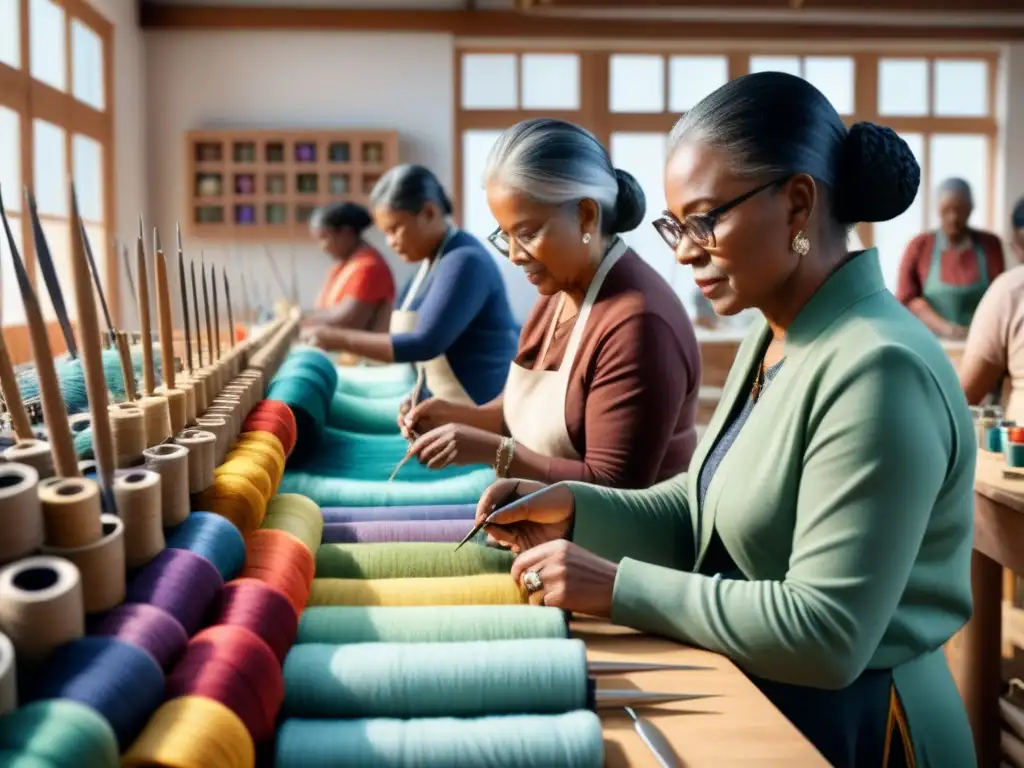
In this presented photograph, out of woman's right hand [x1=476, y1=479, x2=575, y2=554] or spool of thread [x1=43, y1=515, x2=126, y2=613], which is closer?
spool of thread [x1=43, y1=515, x2=126, y2=613]

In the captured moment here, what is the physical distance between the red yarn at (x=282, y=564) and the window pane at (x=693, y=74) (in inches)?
314

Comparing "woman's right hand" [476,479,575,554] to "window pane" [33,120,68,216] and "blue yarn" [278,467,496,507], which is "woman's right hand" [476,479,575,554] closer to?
"blue yarn" [278,467,496,507]

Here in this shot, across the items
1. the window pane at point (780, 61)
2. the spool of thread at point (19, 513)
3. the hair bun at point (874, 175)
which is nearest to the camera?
the spool of thread at point (19, 513)

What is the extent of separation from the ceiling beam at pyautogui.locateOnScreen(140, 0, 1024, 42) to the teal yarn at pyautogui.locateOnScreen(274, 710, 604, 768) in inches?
310

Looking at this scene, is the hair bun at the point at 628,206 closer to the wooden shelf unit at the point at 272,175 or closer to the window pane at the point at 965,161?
the wooden shelf unit at the point at 272,175

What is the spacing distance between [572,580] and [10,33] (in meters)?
5.68

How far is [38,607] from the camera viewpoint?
0.77 metres

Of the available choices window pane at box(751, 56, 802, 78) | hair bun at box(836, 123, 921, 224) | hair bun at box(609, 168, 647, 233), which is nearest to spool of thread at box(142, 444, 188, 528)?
hair bun at box(836, 123, 921, 224)

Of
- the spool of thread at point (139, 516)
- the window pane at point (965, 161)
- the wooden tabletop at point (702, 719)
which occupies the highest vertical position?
the window pane at point (965, 161)

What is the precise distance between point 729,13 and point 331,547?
7.79m

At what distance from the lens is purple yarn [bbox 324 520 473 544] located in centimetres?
154

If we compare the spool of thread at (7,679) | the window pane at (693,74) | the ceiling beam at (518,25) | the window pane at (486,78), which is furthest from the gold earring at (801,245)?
the window pane at (693,74)

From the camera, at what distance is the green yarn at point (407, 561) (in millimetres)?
1396

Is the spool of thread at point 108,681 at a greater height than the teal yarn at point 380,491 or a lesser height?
greater
